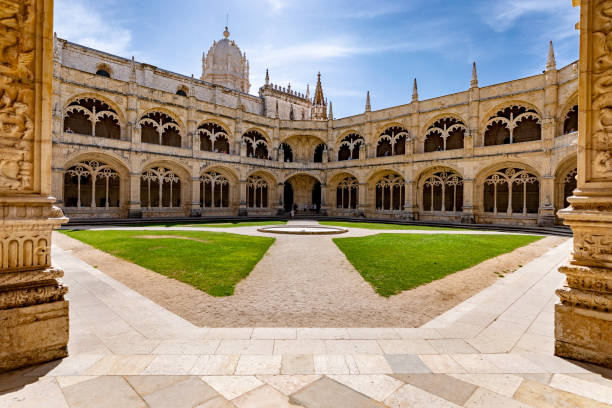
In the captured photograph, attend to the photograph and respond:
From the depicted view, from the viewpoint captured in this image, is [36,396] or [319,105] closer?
[36,396]

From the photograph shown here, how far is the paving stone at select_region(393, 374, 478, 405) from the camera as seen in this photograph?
8.23 feet

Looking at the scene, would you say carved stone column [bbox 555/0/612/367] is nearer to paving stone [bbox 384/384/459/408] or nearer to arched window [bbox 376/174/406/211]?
paving stone [bbox 384/384/459/408]

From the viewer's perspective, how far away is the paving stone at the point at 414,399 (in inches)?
94.3

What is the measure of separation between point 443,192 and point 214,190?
2003cm

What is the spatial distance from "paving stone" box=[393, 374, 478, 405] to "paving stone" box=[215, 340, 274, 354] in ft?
4.59

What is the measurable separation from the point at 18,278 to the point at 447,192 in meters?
27.0

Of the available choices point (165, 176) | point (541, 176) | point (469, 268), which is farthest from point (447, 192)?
point (165, 176)

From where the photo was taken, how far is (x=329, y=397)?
8.25ft

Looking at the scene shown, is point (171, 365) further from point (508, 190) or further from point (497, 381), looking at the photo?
point (508, 190)

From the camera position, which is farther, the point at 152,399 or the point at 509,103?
the point at 509,103

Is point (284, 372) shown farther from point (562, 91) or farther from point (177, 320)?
point (562, 91)

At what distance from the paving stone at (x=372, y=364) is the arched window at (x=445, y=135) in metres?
25.4

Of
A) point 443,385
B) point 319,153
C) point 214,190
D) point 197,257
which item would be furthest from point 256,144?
point 443,385

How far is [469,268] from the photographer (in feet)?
25.0
